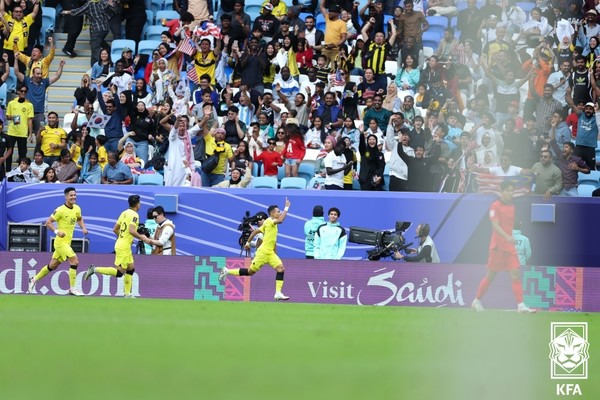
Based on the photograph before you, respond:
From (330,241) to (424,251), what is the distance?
5.73 feet

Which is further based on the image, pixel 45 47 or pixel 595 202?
pixel 45 47

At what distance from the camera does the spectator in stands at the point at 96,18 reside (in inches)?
1093

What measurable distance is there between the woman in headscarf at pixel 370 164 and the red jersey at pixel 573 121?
3.80 metres

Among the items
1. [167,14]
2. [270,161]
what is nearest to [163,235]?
[270,161]

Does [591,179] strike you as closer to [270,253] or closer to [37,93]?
[270,253]

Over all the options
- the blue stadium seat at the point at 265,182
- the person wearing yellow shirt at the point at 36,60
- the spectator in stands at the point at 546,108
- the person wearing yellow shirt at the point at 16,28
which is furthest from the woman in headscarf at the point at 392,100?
the person wearing yellow shirt at the point at 16,28

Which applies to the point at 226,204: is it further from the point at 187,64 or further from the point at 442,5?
the point at 442,5

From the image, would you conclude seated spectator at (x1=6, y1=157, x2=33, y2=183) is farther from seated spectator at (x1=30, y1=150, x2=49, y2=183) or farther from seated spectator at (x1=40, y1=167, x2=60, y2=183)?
seated spectator at (x1=40, y1=167, x2=60, y2=183)

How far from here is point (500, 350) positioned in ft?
18.8

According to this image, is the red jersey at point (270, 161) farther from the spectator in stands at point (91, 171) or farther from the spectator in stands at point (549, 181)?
the spectator in stands at point (549, 181)

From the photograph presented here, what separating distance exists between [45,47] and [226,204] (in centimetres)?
781

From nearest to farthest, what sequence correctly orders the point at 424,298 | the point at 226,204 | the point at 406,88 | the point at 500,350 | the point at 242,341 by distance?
the point at 500,350
the point at 242,341
the point at 424,298
the point at 226,204
the point at 406,88

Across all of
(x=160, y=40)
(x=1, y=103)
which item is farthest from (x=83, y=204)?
(x=160, y=40)

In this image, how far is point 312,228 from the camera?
22.6 m
